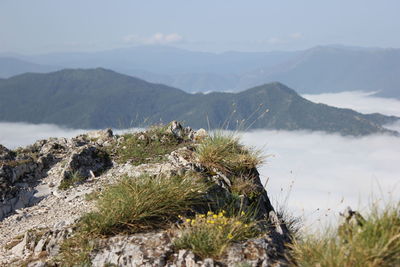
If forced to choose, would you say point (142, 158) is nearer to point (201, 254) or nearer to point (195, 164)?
point (195, 164)

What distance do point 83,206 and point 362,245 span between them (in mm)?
7349

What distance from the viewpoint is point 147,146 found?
14.7 m

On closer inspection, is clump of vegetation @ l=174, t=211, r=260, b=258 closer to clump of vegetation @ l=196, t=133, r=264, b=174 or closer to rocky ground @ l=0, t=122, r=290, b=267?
rocky ground @ l=0, t=122, r=290, b=267

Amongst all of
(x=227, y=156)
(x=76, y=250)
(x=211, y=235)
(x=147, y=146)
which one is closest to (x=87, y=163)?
(x=147, y=146)

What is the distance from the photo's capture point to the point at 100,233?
7.43 metres

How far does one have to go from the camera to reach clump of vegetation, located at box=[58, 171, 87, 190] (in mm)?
12734

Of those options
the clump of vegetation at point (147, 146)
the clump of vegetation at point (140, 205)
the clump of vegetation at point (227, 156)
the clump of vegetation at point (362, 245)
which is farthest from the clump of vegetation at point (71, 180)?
the clump of vegetation at point (362, 245)

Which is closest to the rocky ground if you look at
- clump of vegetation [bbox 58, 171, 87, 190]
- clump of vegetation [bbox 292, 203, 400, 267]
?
clump of vegetation [bbox 58, 171, 87, 190]

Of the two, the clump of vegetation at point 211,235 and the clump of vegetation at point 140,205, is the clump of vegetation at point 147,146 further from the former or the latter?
the clump of vegetation at point 211,235

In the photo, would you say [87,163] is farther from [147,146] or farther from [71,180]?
[147,146]

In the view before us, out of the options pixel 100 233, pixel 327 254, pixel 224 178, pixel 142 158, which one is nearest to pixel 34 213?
pixel 142 158

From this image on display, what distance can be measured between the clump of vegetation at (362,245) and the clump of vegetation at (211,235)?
1.22 meters

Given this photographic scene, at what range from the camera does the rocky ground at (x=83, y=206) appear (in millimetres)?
6688

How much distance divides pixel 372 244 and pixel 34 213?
972 cm
